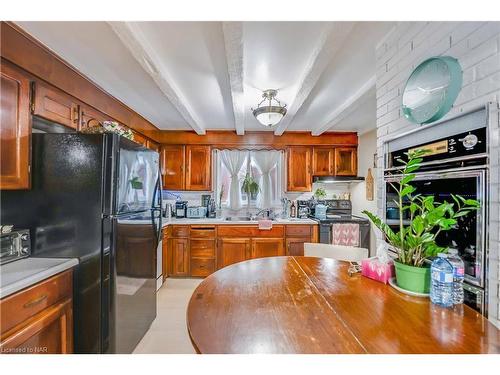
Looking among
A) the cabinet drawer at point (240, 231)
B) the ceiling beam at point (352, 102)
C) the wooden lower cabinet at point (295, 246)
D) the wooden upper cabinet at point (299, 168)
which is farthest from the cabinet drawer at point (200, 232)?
the ceiling beam at point (352, 102)

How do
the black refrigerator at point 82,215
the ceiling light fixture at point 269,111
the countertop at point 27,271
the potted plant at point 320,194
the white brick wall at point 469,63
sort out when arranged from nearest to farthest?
the white brick wall at point 469,63 < the countertop at point 27,271 < the black refrigerator at point 82,215 < the ceiling light fixture at point 269,111 < the potted plant at point 320,194

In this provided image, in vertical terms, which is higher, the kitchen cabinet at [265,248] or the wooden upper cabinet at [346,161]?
the wooden upper cabinet at [346,161]

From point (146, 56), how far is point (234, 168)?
248cm

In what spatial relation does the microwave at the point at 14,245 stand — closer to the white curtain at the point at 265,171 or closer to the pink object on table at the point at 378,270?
the pink object on table at the point at 378,270

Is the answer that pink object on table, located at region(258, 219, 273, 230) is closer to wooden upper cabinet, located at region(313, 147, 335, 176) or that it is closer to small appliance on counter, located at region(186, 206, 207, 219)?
small appliance on counter, located at region(186, 206, 207, 219)

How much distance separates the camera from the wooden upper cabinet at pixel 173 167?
12.1ft

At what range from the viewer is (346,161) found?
3.80m

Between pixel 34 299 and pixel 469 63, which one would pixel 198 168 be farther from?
pixel 469 63

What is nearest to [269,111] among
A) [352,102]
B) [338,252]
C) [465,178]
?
[352,102]

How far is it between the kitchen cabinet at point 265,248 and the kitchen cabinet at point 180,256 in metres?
0.93

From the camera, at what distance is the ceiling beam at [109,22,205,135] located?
1.28 m

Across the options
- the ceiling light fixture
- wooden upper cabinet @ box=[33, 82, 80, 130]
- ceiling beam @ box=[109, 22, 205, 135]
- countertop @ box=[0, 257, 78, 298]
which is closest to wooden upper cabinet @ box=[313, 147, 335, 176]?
the ceiling light fixture

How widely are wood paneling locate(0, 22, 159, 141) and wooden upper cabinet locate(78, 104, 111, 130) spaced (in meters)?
0.04
